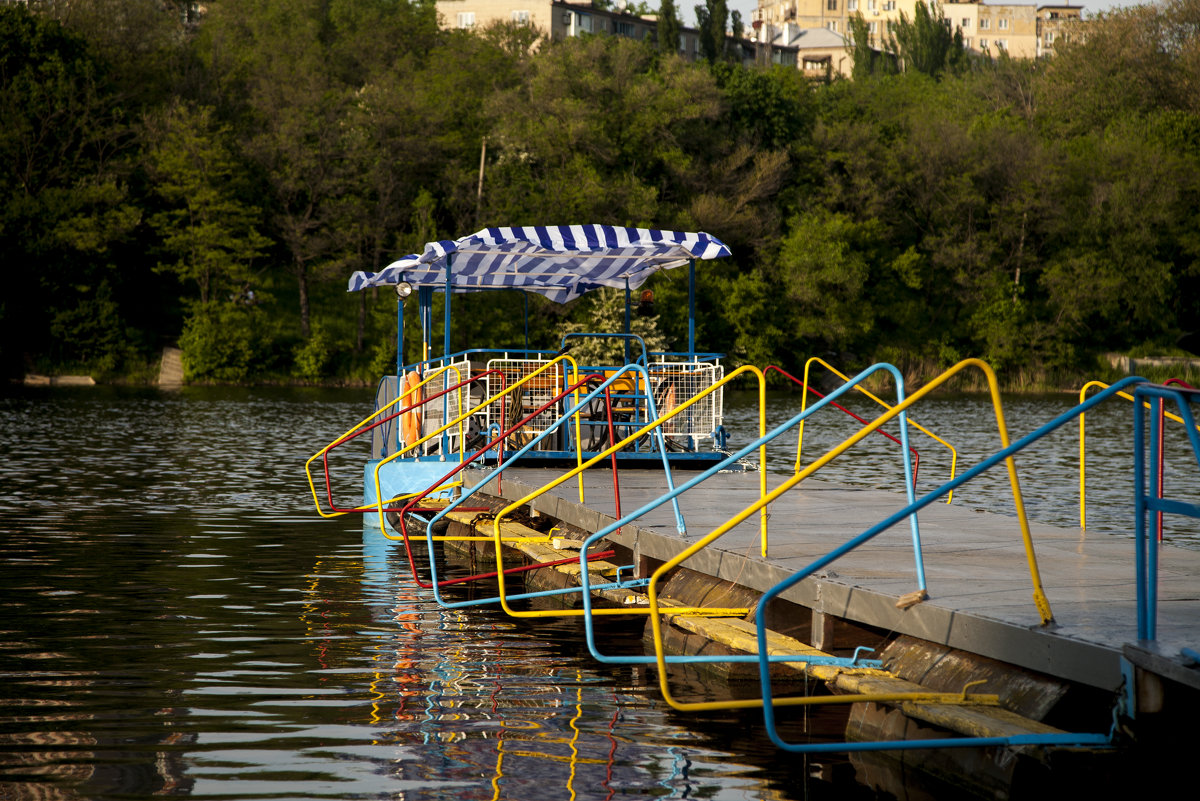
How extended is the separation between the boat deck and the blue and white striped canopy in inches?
156

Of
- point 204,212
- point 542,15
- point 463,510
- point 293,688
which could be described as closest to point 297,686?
Result: point 293,688

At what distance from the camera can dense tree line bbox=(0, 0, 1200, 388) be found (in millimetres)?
66062

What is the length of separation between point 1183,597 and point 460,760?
3.88 m

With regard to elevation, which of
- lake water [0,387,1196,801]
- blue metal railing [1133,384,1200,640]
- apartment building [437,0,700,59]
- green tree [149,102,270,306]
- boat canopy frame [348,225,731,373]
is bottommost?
lake water [0,387,1196,801]

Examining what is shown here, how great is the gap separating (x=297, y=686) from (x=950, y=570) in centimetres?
418

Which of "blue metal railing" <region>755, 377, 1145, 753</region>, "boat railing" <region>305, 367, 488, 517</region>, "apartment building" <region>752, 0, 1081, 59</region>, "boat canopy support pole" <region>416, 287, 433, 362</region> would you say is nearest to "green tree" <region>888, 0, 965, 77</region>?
"apartment building" <region>752, 0, 1081, 59</region>

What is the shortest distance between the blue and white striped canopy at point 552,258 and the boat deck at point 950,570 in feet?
13.0

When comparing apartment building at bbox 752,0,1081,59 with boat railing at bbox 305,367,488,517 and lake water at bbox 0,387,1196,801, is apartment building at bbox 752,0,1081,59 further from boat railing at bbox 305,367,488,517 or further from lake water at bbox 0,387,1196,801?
lake water at bbox 0,387,1196,801

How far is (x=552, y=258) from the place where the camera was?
1842 cm

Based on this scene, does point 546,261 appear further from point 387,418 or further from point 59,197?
point 59,197

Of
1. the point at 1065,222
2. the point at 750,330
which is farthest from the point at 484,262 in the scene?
the point at 1065,222

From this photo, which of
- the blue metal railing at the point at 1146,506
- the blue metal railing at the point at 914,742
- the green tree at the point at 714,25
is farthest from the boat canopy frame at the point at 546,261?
the green tree at the point at 714,25

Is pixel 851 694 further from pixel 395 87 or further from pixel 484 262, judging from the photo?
pixel 395 87

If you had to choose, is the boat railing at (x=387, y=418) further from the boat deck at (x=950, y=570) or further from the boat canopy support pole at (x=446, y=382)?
the boat deck at (x=950, y=570)
